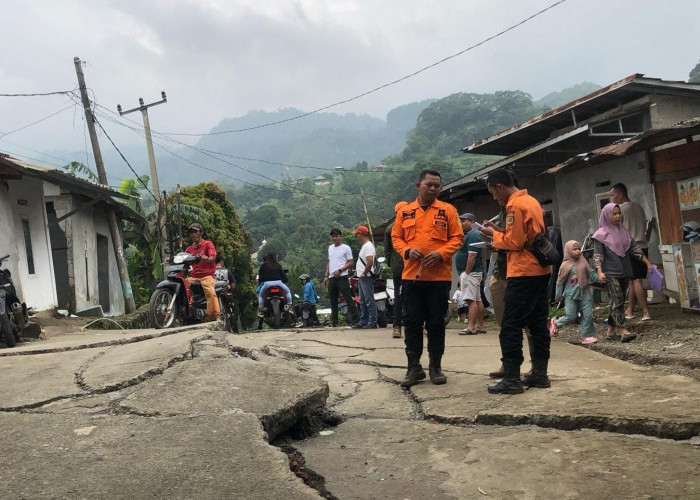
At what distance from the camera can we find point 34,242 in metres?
12.3

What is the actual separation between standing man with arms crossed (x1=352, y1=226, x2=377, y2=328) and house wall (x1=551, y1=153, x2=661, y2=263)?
4.48m

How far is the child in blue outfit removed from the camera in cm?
654

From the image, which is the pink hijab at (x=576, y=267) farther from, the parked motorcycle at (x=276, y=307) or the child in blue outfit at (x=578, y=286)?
the parked motorcycle at (x=276, y=307)

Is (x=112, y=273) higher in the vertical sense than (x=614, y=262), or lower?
higher

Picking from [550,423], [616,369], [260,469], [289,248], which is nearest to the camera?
[260,469]

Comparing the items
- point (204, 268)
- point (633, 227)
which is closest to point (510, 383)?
point (633, 227)

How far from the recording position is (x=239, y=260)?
31125 mm

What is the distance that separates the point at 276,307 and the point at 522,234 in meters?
8.32

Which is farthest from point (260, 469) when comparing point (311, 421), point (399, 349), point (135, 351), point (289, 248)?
point (289, 248)

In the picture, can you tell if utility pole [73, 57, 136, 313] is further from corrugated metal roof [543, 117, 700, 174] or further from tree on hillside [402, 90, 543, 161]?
tree on hillside [402, 90, 543, 161]

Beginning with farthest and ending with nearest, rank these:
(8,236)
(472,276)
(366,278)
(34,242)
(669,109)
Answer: (34,242) → (669,109) → (8,236) → (366,278) → (472,276)

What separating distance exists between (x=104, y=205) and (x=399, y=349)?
12740 mm

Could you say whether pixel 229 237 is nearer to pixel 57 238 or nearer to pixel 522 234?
pixel 57 238

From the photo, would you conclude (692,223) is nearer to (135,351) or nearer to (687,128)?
(687,128)
